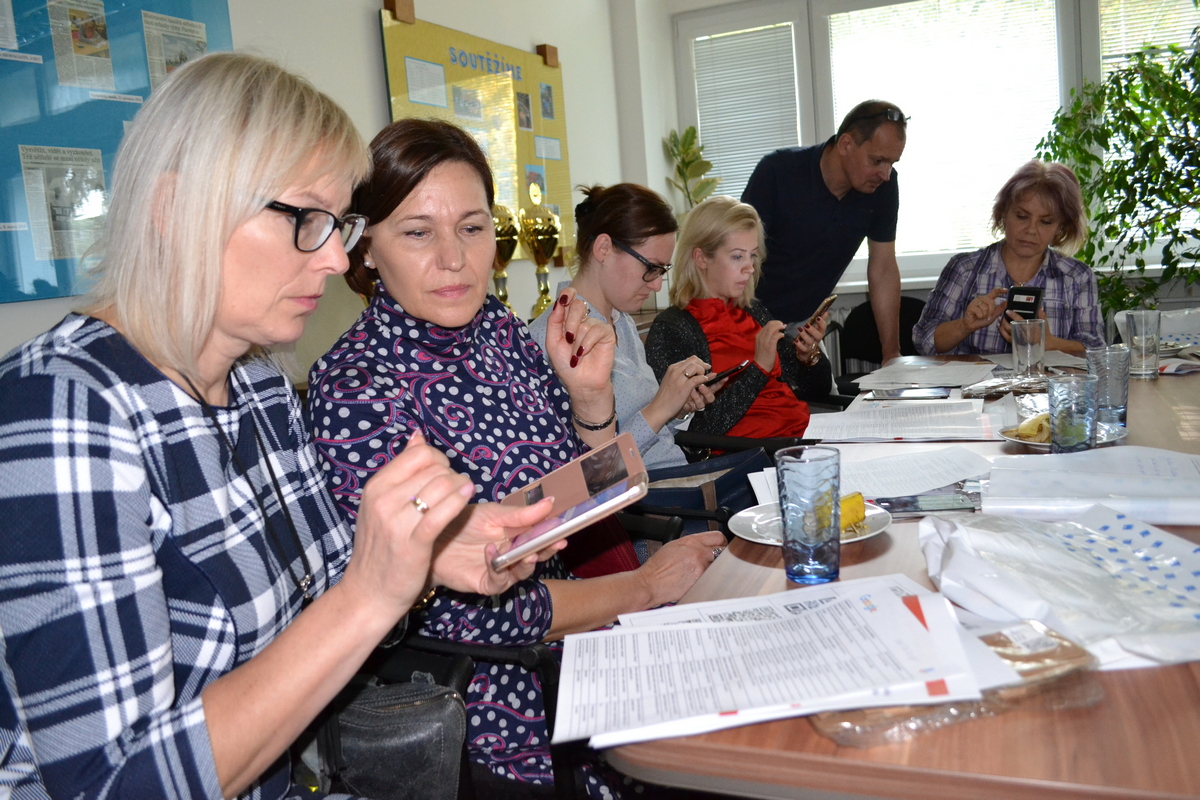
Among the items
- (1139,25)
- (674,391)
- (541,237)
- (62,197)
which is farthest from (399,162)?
(1139,25)

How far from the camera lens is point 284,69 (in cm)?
106

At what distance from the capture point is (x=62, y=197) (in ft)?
6.84

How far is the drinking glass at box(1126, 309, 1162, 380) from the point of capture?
2406mm

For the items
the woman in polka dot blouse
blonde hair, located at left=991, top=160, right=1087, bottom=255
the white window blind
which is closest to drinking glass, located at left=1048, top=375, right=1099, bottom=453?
the woman in polka dot blouse

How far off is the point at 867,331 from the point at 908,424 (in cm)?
221

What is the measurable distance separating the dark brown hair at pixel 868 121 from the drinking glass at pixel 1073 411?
2349 millimetres

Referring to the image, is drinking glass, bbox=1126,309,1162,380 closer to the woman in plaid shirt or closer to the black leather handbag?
the woman in plaid shirt

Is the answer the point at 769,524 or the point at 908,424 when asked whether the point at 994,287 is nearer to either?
the point at 908,424

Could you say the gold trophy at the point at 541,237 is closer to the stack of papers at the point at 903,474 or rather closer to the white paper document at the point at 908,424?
the white paper document at the point at 908,424

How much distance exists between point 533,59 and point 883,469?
3.30 metres

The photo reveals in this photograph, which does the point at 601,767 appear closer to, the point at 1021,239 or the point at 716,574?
the point at 716,574

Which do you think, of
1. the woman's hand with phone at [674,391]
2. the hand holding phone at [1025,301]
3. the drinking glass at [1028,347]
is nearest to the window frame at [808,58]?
the hand holding phone at [1025,301]

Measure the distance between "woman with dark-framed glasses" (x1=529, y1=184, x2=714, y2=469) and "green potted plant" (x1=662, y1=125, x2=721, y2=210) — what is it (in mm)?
3135

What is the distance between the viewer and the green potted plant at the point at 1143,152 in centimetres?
402
